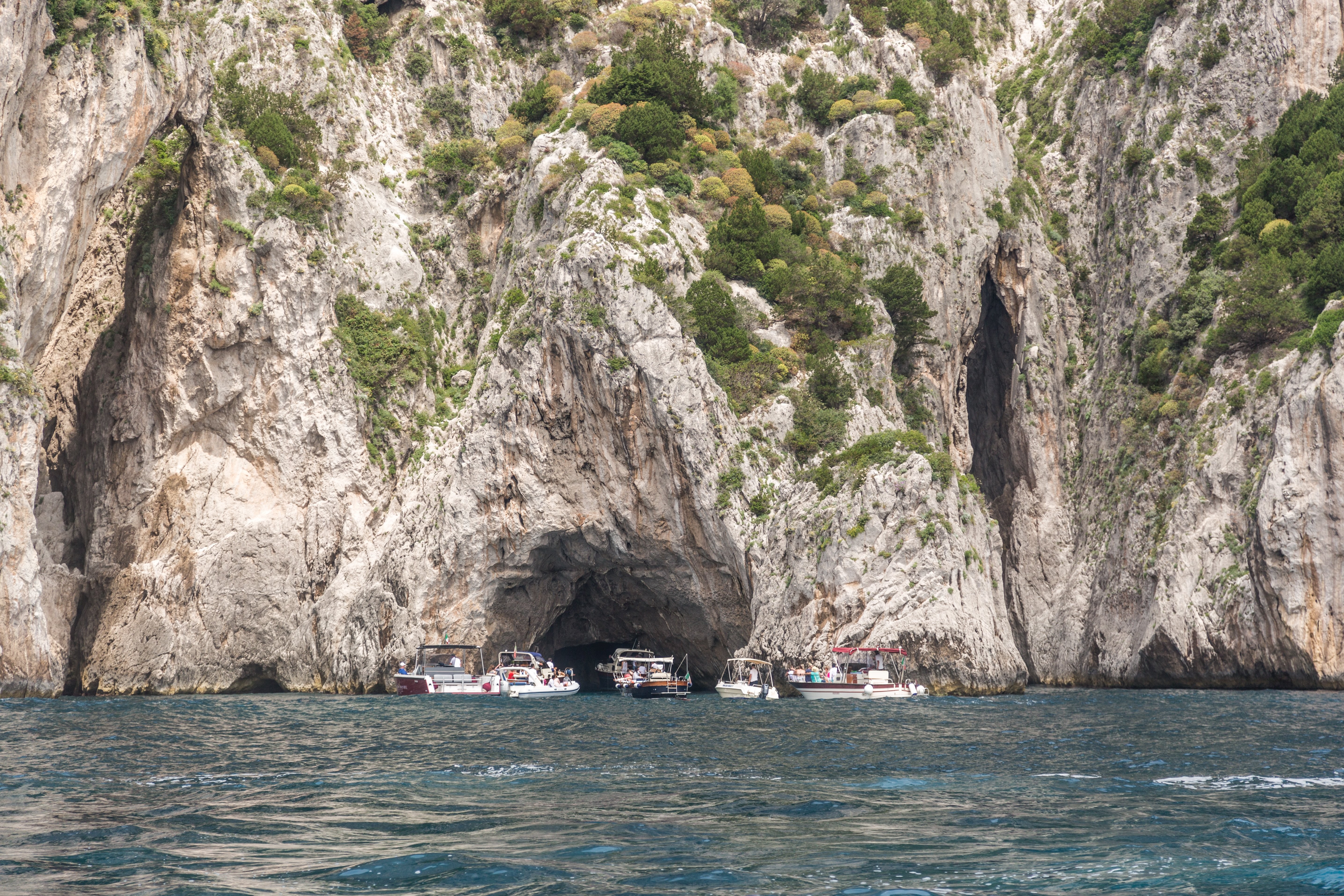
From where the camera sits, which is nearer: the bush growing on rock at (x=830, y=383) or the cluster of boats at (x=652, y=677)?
the cluster of boats at (x=652, y=677)

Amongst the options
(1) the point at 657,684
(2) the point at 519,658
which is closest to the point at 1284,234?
(1) the point at 657,684

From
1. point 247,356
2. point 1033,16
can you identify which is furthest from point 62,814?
point 1033,16

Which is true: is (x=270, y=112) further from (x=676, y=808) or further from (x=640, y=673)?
(x=676, y=808)

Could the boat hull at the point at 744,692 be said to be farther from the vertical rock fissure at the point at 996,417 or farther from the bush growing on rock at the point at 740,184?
the bush growing on rock at the point at 740,184

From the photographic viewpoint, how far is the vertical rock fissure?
75000mm

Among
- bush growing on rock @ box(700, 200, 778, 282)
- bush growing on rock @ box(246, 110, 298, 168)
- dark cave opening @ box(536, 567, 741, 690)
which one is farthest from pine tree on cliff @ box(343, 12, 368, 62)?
dark cave opening @ box(536, 567, 741, 690)

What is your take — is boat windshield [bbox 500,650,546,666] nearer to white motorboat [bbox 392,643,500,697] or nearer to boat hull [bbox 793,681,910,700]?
white motorboat [bbox 392,643,500,697]

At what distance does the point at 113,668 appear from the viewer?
168ft

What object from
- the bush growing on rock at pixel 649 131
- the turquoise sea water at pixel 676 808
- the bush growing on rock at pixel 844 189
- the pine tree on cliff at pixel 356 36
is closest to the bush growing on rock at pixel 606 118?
the bush growing on rock at pixel 649 131

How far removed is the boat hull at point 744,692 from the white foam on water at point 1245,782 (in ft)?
96.9

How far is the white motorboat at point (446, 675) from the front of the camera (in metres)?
50.2

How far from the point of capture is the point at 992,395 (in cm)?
8044

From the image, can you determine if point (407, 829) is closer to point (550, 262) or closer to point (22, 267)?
point (22, 267)

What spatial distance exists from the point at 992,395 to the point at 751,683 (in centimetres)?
3859
